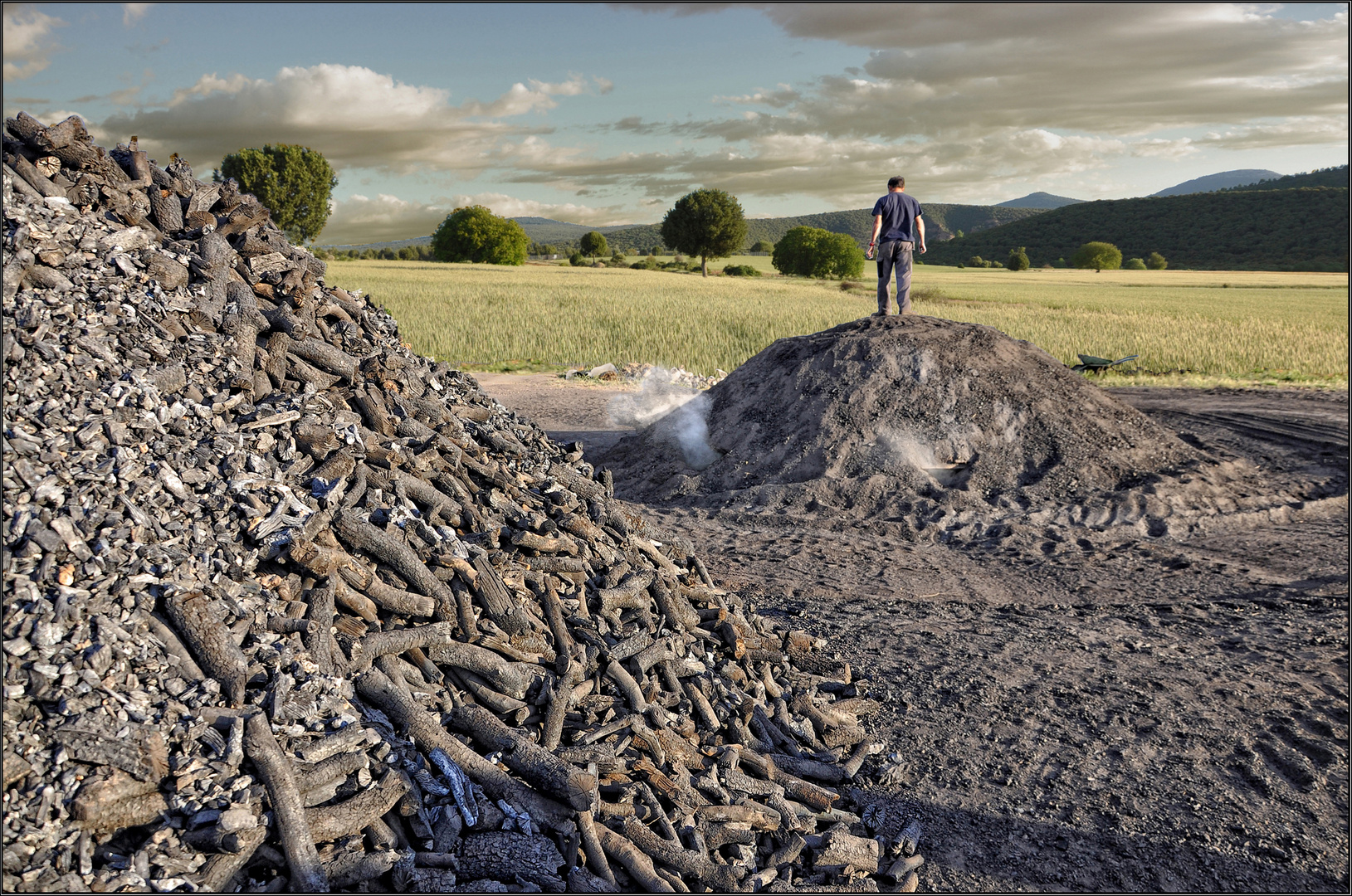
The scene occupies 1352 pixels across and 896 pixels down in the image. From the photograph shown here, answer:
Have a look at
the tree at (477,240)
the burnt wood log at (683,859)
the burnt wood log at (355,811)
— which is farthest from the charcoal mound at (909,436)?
the tree at (477,240)

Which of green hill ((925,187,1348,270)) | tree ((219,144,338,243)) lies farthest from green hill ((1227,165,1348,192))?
tree ((219,144,338,243))

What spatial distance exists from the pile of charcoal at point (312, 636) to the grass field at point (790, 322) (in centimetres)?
1407

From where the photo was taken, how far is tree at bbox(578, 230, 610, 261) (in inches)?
3172

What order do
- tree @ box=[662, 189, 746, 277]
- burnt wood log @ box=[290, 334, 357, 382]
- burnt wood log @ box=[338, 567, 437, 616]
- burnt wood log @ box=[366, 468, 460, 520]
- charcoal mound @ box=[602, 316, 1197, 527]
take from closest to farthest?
burnt wood log @ box=[338, 567, 437, 616], burnt wood log @ box=[366, 468, 460, 520], burnt wood log @ box=[290, 334, 357, 382], charcoal mound @ box=[602, 316, 1197, 527], tree @ box=[662, 189, 746, 277]

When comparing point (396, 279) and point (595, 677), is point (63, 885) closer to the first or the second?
point (595, 677)

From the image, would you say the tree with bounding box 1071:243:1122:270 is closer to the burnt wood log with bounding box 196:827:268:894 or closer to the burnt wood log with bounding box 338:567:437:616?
the burnt wood log with bounding box 338:567:437:616

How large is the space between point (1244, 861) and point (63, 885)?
15.4 feet

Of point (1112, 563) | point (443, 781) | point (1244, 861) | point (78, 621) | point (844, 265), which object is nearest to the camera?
point (78, 621)

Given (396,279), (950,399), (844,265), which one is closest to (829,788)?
(950,399)

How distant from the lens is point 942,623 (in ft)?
21.1

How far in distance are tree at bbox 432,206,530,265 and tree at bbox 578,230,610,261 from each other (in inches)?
382

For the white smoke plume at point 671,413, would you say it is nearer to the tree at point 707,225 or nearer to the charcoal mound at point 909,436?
the charcoal mound at point 909,436

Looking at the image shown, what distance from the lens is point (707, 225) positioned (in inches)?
2415

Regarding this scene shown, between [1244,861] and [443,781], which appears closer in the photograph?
[443,781]
